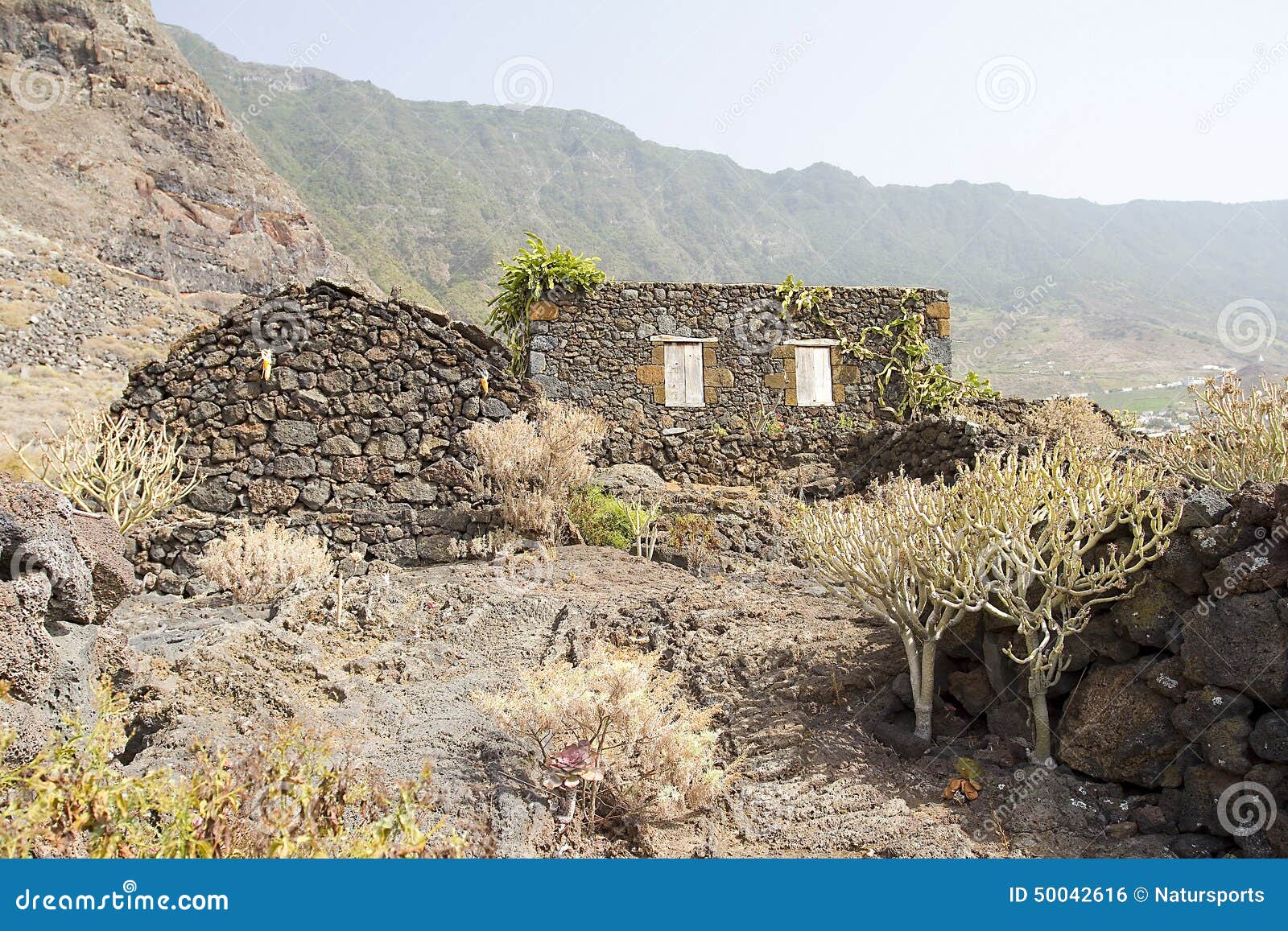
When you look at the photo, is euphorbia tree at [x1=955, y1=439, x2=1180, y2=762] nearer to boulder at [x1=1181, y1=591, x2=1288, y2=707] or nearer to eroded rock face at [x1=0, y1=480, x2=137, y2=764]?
boulder at [x1=1181, y1=591, x2=1288, y2=707]

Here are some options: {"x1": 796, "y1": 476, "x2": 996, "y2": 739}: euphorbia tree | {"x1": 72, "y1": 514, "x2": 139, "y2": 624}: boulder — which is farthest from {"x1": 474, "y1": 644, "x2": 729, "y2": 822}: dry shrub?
{"x1": 72, "y1": 514, "x2": 139, "y2": 624}: boulder

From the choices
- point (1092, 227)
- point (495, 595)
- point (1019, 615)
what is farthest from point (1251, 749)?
point (1092, 227)

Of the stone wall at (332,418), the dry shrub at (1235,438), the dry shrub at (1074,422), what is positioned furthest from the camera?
the dry shrub at (1074,422)

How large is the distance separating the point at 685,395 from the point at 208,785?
10728 mm

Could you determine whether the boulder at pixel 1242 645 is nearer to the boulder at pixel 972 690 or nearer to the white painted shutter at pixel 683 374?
the boulder at pixel 972 690

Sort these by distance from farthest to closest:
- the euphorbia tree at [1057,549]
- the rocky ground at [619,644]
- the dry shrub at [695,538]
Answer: the dry shrub at [695,538] < the euphorbia tree at [1057,549] < the rocky ground at [619,644]

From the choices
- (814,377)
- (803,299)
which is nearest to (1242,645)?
(814,377)

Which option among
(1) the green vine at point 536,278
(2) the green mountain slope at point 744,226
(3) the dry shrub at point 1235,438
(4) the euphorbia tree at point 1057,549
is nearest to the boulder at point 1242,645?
(4) the euphorbia tree at point 1057,549

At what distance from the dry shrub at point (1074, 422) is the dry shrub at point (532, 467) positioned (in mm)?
6288

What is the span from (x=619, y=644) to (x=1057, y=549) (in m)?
3.22

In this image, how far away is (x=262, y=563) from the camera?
723 centimetres

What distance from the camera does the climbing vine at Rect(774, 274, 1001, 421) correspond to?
530 inches

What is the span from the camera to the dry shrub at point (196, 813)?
2418 millimetres

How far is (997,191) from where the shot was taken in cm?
9844
